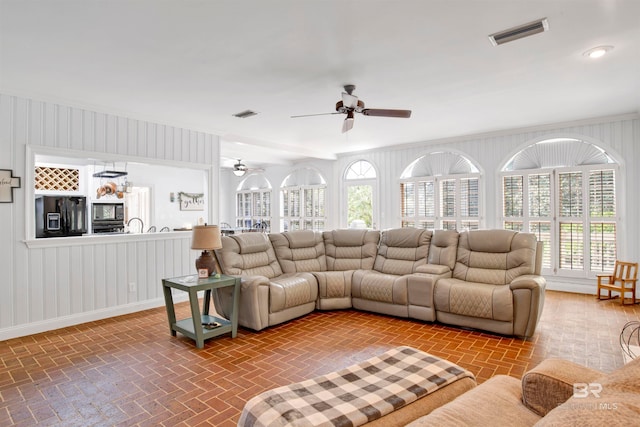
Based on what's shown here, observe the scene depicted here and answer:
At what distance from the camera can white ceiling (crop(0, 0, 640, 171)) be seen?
2.47 m

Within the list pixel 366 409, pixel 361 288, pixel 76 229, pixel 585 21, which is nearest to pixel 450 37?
pixel 585 21

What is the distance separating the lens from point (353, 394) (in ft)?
5.26

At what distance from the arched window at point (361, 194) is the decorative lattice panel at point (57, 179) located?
588 cm

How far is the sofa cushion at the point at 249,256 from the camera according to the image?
14.1 feet

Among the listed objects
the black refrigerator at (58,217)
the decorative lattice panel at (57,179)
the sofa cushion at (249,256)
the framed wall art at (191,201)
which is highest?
the decorative lattice panel at (57,179)

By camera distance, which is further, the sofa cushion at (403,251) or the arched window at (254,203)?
the arched window at (254,203)

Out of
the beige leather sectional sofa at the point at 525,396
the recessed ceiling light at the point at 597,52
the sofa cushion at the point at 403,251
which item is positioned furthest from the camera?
the sofa cushion at the point at 403,251

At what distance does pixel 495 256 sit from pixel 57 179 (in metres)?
8.28

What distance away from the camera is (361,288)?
4.68 metres

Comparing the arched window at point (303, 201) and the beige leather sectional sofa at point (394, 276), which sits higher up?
the arched window at point (303, 201)

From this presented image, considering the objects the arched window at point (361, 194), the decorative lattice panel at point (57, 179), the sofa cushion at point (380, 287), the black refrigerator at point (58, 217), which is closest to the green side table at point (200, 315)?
the sofa cushion at point (380, 287)

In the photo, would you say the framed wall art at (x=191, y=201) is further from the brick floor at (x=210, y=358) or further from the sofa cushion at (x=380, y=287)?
the sofa cushion at (x=380, y=287)

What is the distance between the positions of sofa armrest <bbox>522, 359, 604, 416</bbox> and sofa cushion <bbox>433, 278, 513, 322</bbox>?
2310mm

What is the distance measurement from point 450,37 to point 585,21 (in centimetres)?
93
